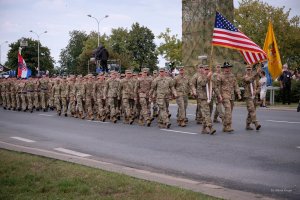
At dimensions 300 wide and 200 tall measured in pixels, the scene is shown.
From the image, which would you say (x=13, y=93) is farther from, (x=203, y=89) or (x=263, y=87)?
(x=203, y=89)

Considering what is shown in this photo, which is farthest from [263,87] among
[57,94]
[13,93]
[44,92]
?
[13,93]

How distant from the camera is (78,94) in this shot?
70.1 ft

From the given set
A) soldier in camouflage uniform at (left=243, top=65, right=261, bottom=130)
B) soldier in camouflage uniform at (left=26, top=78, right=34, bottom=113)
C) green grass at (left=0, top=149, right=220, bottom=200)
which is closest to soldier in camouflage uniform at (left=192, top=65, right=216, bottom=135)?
soldier in camouflage uniform at (left=243, top=65, right=261, bottom=130)

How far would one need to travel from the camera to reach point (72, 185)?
6926mm

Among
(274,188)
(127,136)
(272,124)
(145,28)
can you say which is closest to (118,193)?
(274,188)

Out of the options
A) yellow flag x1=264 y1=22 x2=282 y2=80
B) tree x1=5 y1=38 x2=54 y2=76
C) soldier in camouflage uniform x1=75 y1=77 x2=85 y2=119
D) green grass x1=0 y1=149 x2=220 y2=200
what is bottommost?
green grass x1=0 y1=149 x2=220 y2=200

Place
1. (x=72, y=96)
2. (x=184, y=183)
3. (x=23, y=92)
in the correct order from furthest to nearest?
(x=23, y=92)
(x=72, y=96)
(x=184, y=183)

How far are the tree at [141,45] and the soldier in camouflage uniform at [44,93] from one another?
78639 millimetres

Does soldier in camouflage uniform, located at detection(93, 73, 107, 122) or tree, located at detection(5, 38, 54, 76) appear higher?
tree, located at detection(5, 38, 54, 76)

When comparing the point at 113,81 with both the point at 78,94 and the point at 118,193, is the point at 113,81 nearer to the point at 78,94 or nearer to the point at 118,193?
the point at 78,94

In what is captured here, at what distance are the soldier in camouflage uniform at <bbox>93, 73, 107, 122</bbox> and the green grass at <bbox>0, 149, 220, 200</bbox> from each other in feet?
36.6

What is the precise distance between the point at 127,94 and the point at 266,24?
4520 centimetres

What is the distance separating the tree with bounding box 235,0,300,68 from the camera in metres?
57.8

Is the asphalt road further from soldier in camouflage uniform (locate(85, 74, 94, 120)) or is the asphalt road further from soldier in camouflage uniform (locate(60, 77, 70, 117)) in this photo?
soldier in camouflage uniform (locate(60, 77, 70, 117))
